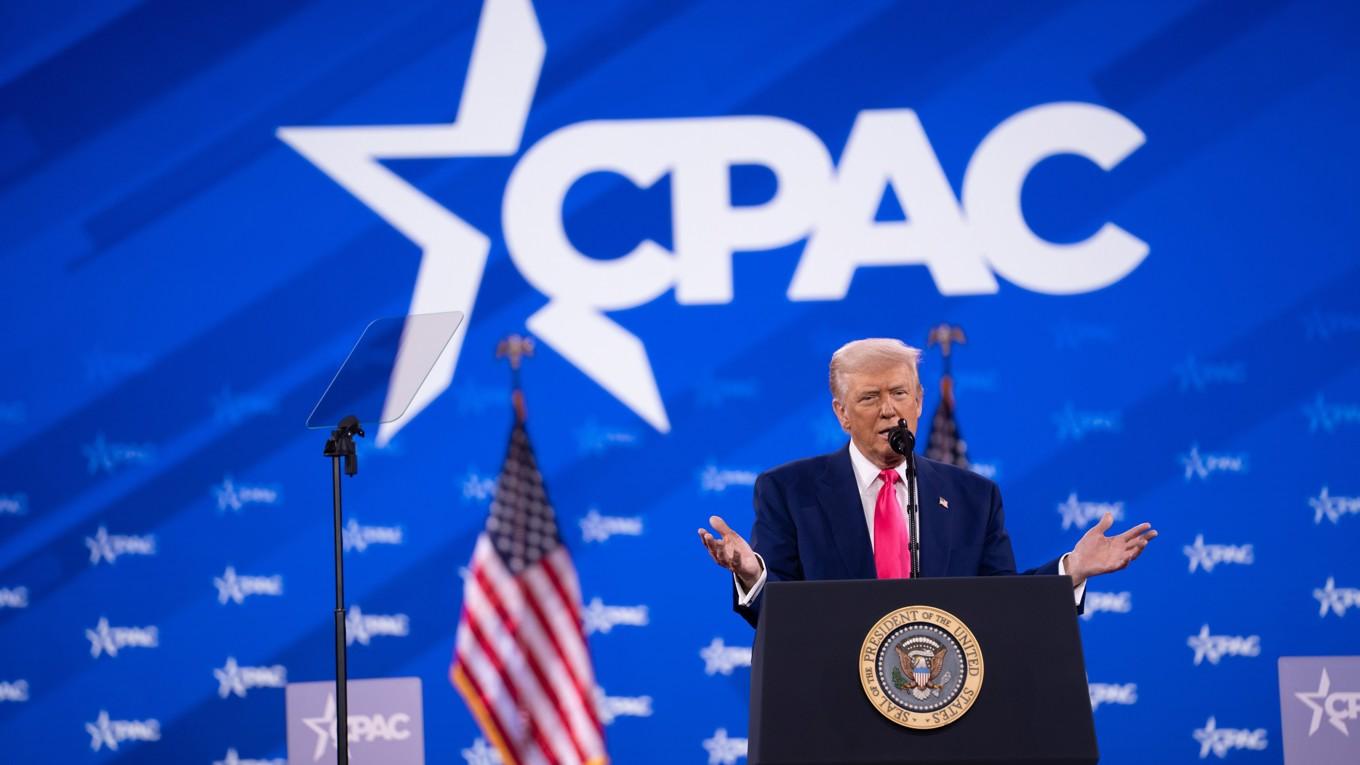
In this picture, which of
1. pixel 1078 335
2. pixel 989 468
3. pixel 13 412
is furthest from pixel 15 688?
pixel 1078 335

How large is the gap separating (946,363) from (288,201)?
2.49 meters

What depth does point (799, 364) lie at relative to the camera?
4.75 meters

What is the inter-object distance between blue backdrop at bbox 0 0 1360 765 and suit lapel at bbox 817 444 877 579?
170cm

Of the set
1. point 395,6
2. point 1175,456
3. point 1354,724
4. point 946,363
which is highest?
point 395,6

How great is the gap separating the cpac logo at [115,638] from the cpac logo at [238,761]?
475 millimetres

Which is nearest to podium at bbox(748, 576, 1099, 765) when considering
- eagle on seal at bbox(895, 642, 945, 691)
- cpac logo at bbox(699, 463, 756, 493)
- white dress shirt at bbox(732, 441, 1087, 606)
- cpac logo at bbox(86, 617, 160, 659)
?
eagle on seal at bbox(895, 642, 945, 691)

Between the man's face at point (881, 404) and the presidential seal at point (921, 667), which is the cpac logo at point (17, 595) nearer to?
the man's face at point (881, 404)

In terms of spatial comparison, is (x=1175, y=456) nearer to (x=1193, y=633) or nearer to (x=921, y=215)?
(x=1193, y=633)

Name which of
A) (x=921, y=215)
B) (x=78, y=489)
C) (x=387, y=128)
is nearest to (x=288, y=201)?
(x=387, y=128)

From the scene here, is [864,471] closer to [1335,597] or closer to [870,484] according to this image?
[870,484]

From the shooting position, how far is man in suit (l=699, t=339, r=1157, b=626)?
2.95 m

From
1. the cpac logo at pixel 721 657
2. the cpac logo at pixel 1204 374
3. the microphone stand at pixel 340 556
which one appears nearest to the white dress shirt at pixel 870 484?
the microphone stand at pixel 340 556

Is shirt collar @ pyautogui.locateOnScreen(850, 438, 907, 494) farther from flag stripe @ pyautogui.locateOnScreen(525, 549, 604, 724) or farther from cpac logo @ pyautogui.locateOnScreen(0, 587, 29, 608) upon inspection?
cpac logo @ pyautogui.locateOnScreen(0, 587, 29, 608)

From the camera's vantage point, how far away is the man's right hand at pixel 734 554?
249 centimetres
